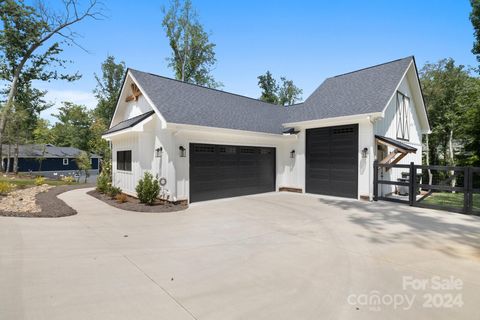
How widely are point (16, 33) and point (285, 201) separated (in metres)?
29.7

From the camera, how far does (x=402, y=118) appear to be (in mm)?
13031

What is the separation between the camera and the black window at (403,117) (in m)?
12.7

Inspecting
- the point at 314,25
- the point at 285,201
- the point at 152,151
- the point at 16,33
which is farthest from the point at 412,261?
the point at 16,33

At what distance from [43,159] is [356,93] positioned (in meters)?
43.3

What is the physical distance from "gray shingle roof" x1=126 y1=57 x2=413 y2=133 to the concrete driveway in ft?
16.0

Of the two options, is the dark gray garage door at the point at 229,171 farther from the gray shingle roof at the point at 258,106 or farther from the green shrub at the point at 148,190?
the green shrub at the point at 148,190

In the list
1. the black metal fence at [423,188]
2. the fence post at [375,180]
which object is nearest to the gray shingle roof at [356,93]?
the fence post at [375,180]

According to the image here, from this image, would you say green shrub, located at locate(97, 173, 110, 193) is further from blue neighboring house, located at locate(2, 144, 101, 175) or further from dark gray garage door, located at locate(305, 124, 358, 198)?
blue neighboring house, located at locate(2, 144, 101, 175)

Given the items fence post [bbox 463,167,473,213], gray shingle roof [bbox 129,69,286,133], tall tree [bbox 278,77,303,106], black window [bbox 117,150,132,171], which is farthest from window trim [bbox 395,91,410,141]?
tall tree [bbox 278,77,303,106]

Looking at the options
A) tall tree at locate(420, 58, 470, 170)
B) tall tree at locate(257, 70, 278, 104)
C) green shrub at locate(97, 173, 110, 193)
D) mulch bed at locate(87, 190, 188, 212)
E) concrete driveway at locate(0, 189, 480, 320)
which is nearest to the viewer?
concrete driveway at locate(0, 189, 480, 320)

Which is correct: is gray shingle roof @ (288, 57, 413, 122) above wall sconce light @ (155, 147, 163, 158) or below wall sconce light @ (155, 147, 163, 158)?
above

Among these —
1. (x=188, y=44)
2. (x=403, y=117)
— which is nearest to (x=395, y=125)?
(x=403, y=117)

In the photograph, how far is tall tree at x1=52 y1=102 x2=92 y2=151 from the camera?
45.4 meters

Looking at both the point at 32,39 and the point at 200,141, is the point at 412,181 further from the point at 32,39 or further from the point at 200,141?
the point at 32,39
